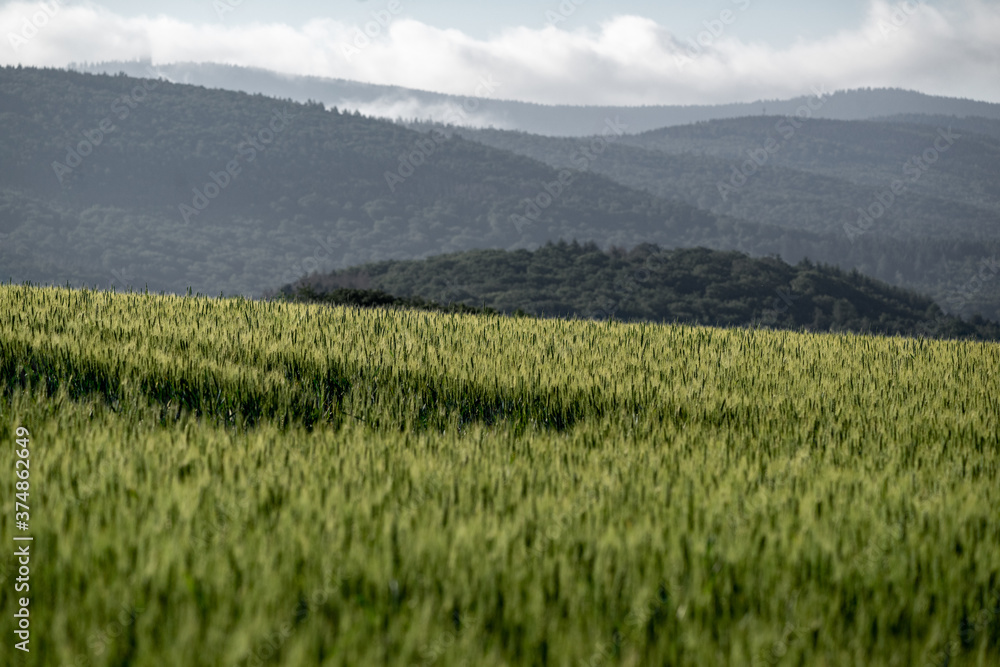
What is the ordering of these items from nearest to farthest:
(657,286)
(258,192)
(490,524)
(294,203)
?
(490,524) → (657,286) → (294,203) → (258,192)

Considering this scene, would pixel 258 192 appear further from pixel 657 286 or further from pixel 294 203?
pixel 657 286

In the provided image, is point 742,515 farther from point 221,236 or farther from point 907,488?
point 221,236

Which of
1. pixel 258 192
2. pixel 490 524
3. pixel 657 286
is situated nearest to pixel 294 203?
pixel 258 192

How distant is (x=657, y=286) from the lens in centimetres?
8894

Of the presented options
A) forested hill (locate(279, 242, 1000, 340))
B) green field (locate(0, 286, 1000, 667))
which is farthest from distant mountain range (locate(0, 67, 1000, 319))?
green field (locate(0, 286, 1000, 667))

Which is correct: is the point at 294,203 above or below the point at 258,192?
below

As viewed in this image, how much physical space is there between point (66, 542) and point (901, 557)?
314 cm

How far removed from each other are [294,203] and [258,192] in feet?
25.3

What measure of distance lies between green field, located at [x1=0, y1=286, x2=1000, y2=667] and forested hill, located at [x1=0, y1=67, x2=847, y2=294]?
360 feet

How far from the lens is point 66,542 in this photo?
2928mm

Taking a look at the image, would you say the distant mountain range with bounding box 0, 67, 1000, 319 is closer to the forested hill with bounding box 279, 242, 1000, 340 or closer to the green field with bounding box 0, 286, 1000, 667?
the forested hill with bounding box 279, 242, 1000, 340

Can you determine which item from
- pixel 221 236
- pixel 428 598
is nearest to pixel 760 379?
pixel 428 598

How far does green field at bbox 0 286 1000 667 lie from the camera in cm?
254

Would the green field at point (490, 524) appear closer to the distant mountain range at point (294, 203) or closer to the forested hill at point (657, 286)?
the forested hill at point (657, 286)
